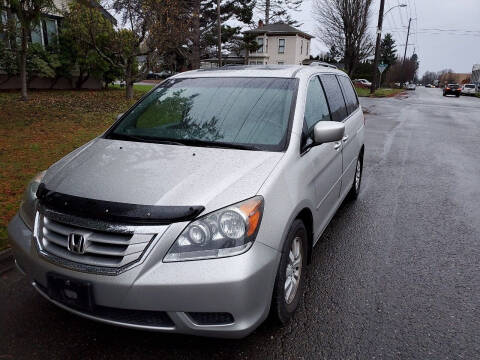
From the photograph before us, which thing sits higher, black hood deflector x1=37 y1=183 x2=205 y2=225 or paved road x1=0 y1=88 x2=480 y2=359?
black hood deflector x1=37 y1=183 x2=205 y2=225

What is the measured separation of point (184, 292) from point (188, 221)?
365 millimetres

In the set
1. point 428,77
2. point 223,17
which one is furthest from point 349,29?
point 428,77

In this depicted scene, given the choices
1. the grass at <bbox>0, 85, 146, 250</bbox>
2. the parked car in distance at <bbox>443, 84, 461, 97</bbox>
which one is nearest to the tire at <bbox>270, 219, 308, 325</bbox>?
the grass at <bbox>0, 85, 146, 250</bbox>

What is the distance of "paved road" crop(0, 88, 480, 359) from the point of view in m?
2.44

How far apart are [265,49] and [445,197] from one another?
161 ft

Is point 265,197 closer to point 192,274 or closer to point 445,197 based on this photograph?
point 192,274

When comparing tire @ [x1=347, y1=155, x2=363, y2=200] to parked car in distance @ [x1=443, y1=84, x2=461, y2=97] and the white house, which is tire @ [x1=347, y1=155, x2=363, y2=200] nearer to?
parked car in distance @ [x1=443, y1=84, x2=461, y2=97]

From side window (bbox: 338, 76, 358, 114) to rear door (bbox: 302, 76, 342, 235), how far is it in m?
1.10

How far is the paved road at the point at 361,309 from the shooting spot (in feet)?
8.00

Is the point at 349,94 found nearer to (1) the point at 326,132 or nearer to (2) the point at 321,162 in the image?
(2) the point at 321,162

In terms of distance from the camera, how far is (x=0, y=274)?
327 cm

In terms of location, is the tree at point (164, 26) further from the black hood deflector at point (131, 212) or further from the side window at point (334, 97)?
the black hood deflector at point (131, 212)

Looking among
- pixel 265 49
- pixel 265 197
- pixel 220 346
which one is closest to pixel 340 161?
pixel 265 197

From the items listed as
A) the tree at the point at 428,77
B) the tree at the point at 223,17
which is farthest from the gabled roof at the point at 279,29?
the tree at the point at 428,77
